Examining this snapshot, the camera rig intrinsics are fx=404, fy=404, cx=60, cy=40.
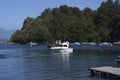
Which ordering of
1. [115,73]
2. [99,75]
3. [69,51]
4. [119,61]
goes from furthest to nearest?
[69,51]
[119,61]
[99,75]
[115,73]

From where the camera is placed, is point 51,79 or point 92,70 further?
point 92,70

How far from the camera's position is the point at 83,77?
5834 centimetres

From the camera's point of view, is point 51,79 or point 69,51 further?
point 69,51

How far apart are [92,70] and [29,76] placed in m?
9.50

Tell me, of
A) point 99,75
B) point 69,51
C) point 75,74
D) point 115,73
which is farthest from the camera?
point 69,51

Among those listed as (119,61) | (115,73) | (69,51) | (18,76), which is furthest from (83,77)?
(69,51)

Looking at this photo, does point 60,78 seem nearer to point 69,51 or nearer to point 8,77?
point 8,77

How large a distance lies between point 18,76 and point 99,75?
12.3m

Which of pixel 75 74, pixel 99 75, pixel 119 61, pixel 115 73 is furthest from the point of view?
pixel 119 61

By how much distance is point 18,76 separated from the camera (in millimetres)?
61125

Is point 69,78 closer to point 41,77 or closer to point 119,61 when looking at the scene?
point 41,77

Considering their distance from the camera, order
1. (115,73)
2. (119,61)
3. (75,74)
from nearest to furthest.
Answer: (115,73) < (75,74) < (119,61)

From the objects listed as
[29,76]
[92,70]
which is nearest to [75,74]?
[92,70]

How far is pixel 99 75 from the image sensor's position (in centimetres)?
5812
